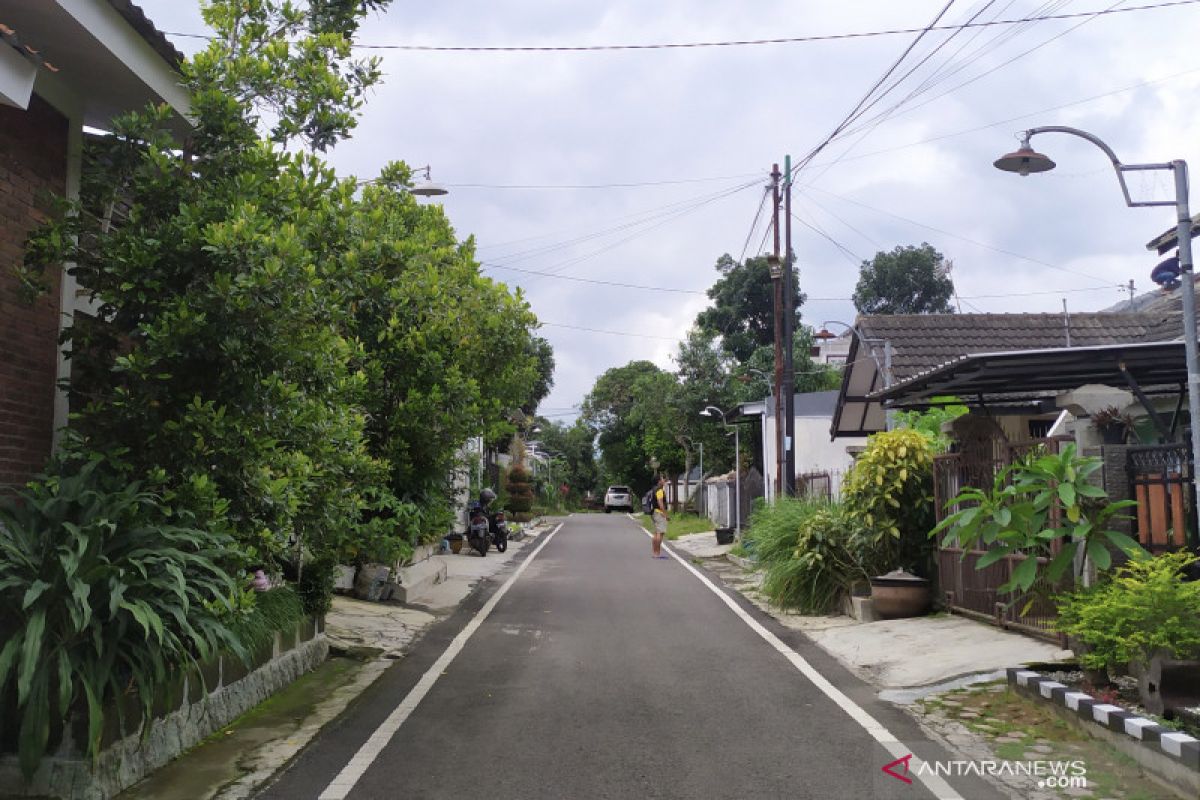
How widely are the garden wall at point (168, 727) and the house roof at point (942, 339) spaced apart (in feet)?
41.1

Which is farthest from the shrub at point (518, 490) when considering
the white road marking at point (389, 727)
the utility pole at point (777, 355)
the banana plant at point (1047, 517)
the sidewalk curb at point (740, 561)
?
the banana plant at point (1047, 517)

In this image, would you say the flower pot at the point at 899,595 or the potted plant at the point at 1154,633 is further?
the flower pot at the point at 899,595

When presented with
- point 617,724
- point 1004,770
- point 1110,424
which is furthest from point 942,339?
point 1004,770

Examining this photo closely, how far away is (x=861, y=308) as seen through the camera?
53.0 metres

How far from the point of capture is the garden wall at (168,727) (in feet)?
16.8

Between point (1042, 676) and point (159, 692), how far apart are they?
616 centimetres

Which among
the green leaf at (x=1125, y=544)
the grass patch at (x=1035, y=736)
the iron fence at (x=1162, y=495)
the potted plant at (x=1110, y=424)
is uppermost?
the potted plant at (x=1110, y=424)

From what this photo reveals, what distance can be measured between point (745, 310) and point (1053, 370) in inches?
1478

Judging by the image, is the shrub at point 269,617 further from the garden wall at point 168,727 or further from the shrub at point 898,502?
the shrub at point 898,502

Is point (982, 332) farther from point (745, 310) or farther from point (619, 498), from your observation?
point (619, 498)

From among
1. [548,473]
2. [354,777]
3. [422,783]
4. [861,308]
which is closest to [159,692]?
[354,777]

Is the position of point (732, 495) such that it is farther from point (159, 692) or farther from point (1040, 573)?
point (159, 692)

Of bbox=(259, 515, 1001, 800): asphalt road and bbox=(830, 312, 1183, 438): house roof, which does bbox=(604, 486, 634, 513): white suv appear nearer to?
bbox=(830, 312, 1183, 438): house roof

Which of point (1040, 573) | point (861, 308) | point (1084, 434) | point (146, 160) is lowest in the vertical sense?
point (1040, 573)
